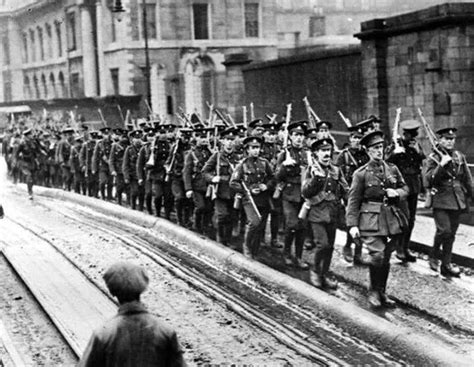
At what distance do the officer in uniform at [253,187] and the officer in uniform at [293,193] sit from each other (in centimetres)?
29

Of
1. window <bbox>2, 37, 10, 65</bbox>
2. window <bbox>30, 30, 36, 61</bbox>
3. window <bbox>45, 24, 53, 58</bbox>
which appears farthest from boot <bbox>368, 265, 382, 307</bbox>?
window <bbox>2, 37, 10, 65</bbox>

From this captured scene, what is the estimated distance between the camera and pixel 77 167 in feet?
76.5

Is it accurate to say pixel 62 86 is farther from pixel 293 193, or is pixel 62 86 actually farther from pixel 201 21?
pixel 293 193

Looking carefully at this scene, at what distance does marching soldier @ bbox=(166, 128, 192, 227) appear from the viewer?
52.2 feet

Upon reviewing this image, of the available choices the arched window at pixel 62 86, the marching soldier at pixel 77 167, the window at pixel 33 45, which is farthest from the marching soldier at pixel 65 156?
the window at pixel 33 45

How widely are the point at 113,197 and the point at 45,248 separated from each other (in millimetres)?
8303

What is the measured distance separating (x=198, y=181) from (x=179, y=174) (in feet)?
3.86

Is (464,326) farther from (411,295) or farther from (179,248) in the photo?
(179,248)

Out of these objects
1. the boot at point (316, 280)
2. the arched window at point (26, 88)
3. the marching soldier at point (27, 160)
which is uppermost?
the arched window at point (26, 88)

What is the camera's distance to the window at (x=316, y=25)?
59906 mm

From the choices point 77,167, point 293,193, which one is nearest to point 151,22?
point 77,167

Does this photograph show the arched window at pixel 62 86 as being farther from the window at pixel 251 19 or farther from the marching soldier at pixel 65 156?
the marching soldier at pixel 65 156

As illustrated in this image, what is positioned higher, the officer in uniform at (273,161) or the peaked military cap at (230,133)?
the peaked military cap at (230,133)

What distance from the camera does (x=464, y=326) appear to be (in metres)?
8.71
